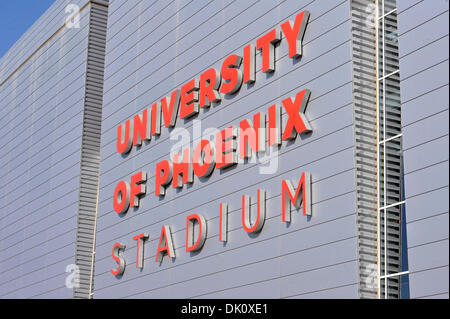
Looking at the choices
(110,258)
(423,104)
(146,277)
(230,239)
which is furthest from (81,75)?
(423,104)

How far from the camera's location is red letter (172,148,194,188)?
26641 millimetres

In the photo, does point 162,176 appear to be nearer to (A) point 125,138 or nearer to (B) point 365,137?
(A) point 125,138

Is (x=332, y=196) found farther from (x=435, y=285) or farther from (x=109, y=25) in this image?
(x=109, y=25)

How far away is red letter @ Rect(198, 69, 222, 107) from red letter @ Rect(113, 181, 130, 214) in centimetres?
544

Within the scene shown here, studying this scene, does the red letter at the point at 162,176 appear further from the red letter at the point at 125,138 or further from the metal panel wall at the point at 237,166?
the red letter at the point at 125,138

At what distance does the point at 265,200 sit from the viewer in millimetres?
22828

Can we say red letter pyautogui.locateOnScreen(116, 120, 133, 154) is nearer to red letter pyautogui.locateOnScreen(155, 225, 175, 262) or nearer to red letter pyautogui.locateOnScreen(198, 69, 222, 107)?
red letter pyautogui.locateOnScreen(155, 225, 175, 262)

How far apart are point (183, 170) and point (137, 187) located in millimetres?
3236

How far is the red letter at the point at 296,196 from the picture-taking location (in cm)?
2098

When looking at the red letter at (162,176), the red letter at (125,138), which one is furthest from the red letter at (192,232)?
the red letter at (125,138)

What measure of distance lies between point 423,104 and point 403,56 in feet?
4.85

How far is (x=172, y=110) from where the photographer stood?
28.2 m

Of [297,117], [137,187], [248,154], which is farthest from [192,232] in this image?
[297,117]
